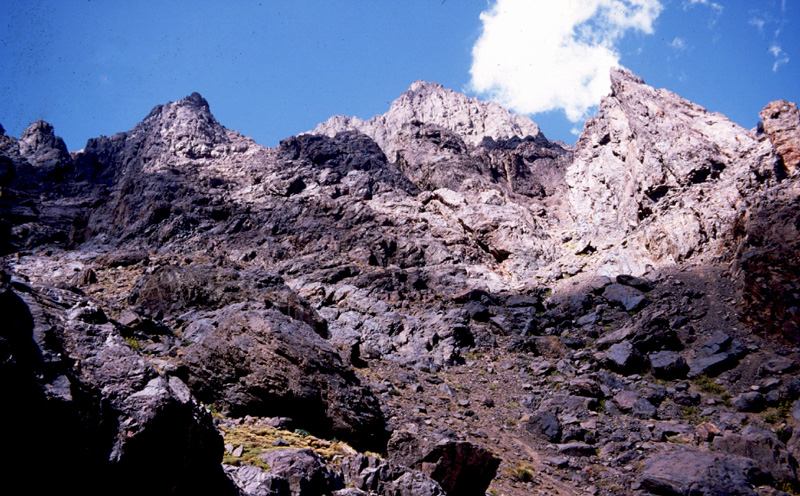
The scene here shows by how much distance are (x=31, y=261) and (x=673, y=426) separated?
50983 millimetres

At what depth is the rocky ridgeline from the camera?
17.0ft

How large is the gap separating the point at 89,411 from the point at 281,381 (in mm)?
8034

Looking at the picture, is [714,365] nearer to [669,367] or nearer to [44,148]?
[669,367]

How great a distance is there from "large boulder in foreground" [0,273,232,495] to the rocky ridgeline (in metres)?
0.03

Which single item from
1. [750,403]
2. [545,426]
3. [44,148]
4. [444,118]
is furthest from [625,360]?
[44,148]

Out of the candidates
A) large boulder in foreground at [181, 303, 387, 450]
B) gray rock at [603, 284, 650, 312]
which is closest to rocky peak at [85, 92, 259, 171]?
gray rock at [603, 284, 650, 312]

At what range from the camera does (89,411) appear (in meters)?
4.12

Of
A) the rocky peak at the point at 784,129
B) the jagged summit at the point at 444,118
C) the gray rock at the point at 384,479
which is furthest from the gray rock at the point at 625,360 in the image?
the jagged summit at the point at 444,118

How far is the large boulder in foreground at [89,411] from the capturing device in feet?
11.7

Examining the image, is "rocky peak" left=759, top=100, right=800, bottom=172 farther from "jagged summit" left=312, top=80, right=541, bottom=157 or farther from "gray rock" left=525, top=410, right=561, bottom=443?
"jagged summit" left=312, top=80, right=541, bottom=157

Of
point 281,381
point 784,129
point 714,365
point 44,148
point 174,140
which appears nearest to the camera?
point 281,381

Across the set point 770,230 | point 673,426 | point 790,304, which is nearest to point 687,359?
point 790,304

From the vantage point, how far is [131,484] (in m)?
4.29

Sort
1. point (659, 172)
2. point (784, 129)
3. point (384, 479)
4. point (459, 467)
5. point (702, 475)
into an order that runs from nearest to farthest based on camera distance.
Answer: point (384, 479)
point (459, 467)
point (702, 475)
point (784, 129)
point (659, 172)
